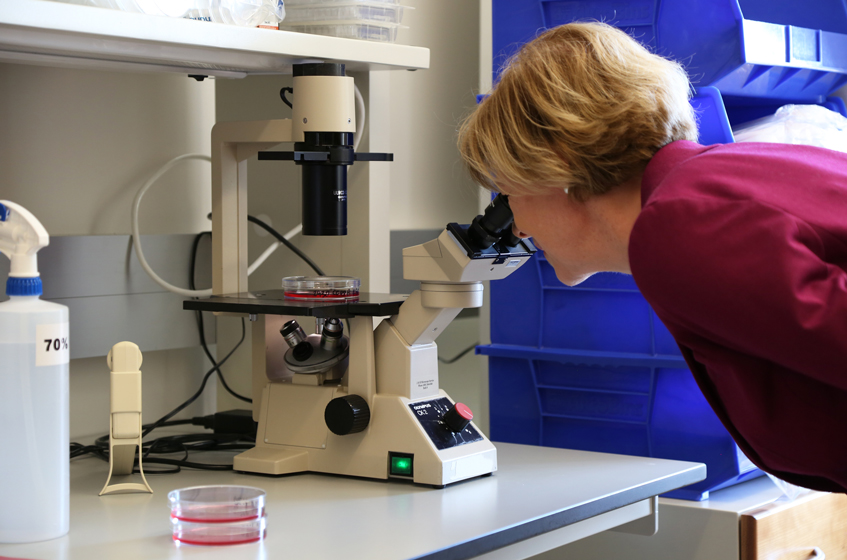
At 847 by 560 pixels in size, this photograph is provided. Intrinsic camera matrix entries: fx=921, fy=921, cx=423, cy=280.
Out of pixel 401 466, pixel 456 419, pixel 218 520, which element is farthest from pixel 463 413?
pixel 218 520

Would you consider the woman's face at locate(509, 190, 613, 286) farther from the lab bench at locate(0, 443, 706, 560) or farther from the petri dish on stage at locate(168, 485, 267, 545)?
the petri dish on stage at locate(168, 485, 267, 545)

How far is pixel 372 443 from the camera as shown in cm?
133

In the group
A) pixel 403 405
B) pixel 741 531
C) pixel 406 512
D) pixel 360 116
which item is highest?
pixel 360 116

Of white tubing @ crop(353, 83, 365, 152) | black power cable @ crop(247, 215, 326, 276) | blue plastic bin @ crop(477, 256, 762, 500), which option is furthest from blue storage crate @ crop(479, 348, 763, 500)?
white tubing @ crop(353, 83, 365, 152)

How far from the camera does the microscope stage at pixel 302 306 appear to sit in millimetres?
1323

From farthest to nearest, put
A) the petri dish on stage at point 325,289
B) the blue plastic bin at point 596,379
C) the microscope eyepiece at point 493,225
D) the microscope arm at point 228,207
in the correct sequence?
1. the blue plastic bin at point 596,379
2. the microscope arm at point 228,207
3. the petri dish on stage at point 325,289
4. the microscope eyepiece at point 493,225

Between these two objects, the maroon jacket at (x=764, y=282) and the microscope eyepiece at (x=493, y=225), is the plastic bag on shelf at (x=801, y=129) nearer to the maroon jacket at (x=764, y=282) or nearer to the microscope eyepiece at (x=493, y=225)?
the microscope eyepiece at (x=493, y=225)

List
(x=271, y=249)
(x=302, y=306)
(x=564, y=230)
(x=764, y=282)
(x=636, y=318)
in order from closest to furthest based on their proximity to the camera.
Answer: (x=764, y=282) → (x=564, y=230) → (x=302, y=306) → (x=636, y=318) → (x=271, y=249)

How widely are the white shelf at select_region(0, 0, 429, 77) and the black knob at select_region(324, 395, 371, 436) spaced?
1.69 ft

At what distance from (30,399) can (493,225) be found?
24.2 inches

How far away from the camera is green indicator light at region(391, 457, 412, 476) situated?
4.26 ft

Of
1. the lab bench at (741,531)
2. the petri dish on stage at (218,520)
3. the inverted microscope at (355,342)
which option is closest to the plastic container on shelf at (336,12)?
the inverted microscope at (355,342)

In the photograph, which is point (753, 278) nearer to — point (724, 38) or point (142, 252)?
point (724, 38)

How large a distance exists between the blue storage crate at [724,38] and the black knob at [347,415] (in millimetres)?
824
